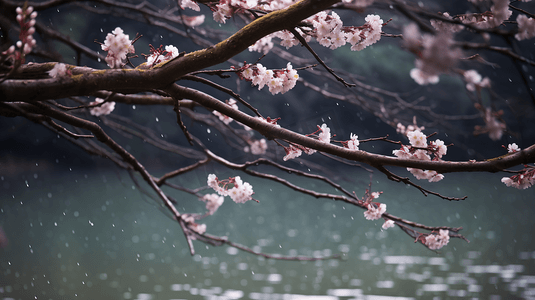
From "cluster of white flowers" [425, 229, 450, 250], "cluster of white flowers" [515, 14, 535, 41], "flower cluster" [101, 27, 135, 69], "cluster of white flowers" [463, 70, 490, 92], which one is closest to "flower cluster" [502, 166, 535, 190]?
"cluster of white flowers" [515, 14, 535, 41]

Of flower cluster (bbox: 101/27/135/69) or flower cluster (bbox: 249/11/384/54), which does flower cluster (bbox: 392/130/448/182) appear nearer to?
flower cluster (bbox: 249/11/384/54)

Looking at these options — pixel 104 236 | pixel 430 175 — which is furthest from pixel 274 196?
pixel 430 175

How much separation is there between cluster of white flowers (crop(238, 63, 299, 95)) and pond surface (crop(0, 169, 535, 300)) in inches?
49.1

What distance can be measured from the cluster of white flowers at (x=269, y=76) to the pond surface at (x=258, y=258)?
1247 mm

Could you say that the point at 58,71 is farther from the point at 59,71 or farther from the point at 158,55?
the point at 158,55

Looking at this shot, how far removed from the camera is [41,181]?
30500mm

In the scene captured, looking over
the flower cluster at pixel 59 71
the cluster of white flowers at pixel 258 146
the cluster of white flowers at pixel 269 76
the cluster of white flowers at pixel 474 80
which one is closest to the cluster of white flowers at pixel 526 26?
the cluster of white flowers at pixel 474 80

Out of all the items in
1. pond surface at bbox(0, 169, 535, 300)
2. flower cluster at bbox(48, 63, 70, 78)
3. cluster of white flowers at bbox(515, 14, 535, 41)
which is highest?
cluster of white flowers at bbox(515, 14, 535, 41)

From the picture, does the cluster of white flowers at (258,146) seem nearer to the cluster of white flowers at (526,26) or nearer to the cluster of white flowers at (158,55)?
the cluster of white flowers at (158,55)

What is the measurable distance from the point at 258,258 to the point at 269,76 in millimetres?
8433

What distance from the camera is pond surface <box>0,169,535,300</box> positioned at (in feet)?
24.1

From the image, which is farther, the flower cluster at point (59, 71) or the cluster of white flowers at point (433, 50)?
the flower cluster at point (59, 71)

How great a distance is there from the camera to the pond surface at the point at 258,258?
7348mm

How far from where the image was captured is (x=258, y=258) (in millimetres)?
A: 10016
